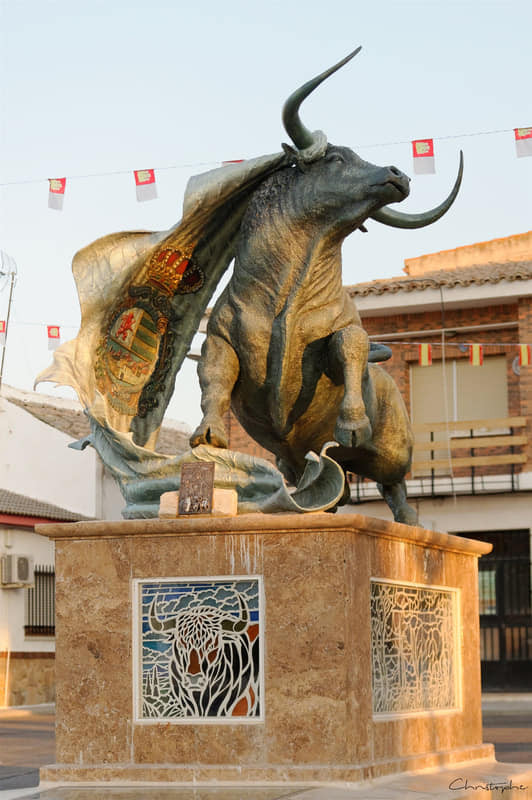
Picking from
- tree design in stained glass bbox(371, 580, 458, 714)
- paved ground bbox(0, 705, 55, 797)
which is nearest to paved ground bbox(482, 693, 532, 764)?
tree design in stained glass bbox(371, 580, 458, 714)

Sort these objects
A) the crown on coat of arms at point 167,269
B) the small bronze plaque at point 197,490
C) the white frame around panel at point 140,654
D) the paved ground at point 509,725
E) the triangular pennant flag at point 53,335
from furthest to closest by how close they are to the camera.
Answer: the triangular pennant flag at point 53,335
the paved ground at point 509,725
the crown on coat of arms at point 167,269
the small bronze plaque at point 197,490
the white frame around panel at point 140,654

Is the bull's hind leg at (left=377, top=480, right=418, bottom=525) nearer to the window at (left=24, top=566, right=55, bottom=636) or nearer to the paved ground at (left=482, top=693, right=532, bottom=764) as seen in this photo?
the paved ground at (left=482, top=693, right=532, bottom=764)

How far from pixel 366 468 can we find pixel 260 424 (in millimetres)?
770

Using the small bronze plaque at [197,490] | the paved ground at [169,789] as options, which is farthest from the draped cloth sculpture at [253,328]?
the paved ground at [169,789]

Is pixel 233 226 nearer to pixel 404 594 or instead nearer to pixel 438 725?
pixel 404 594

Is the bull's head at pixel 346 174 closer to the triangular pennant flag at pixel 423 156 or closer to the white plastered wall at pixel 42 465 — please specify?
the triangular pennant flag at pixel 423 156

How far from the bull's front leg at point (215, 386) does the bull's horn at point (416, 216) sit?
1.08m

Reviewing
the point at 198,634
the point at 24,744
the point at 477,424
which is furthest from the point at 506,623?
the point at 198,634

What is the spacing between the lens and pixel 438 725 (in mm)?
7367

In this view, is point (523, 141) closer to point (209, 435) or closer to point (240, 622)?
point (209, 435)

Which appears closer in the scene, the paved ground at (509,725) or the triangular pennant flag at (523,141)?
the paved ground at (509,725)

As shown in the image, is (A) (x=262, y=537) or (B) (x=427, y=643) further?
(B) (x=427, y=643)

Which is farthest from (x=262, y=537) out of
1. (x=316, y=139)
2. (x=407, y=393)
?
(x=407, y=393)

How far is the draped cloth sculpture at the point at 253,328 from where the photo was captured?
22.5 ft
